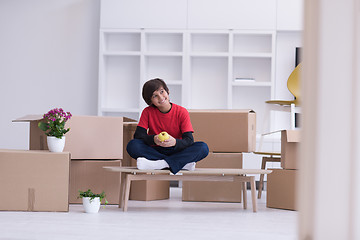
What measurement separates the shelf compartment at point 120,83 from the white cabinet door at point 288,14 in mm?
1423

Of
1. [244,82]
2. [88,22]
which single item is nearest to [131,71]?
[88,22]

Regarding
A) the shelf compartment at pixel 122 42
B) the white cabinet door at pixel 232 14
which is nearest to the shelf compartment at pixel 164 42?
the shelf compartment at pixel 122 42

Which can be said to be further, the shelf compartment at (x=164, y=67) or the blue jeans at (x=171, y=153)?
the shelf compartment at (x=164, y=67)

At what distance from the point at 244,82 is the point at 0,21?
257 centimetres

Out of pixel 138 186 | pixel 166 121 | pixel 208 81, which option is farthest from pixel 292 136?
pixel 208 81

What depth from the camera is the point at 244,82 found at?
17.6ft

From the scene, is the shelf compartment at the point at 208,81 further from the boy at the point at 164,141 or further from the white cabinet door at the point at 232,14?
the boy at the point at 164,141

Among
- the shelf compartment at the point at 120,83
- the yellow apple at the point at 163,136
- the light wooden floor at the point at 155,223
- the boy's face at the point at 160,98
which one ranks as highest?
the shelf compartment at the point at 120,83

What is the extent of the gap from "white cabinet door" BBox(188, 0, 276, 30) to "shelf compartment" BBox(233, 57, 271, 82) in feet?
1.10

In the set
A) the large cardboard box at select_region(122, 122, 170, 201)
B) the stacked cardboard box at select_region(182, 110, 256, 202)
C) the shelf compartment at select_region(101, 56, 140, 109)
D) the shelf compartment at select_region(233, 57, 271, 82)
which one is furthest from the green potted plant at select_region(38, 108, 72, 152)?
the shelf compartment at select_region(233, 57, 271, 82)

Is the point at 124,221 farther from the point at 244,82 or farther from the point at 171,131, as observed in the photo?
the point at 244,82

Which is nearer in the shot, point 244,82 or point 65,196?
point 65,196

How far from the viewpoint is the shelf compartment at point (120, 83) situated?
560cm

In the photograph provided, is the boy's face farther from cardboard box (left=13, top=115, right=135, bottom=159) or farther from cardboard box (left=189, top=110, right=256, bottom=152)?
cardboard box (left=189, top=110, right=256, bottom=152)
